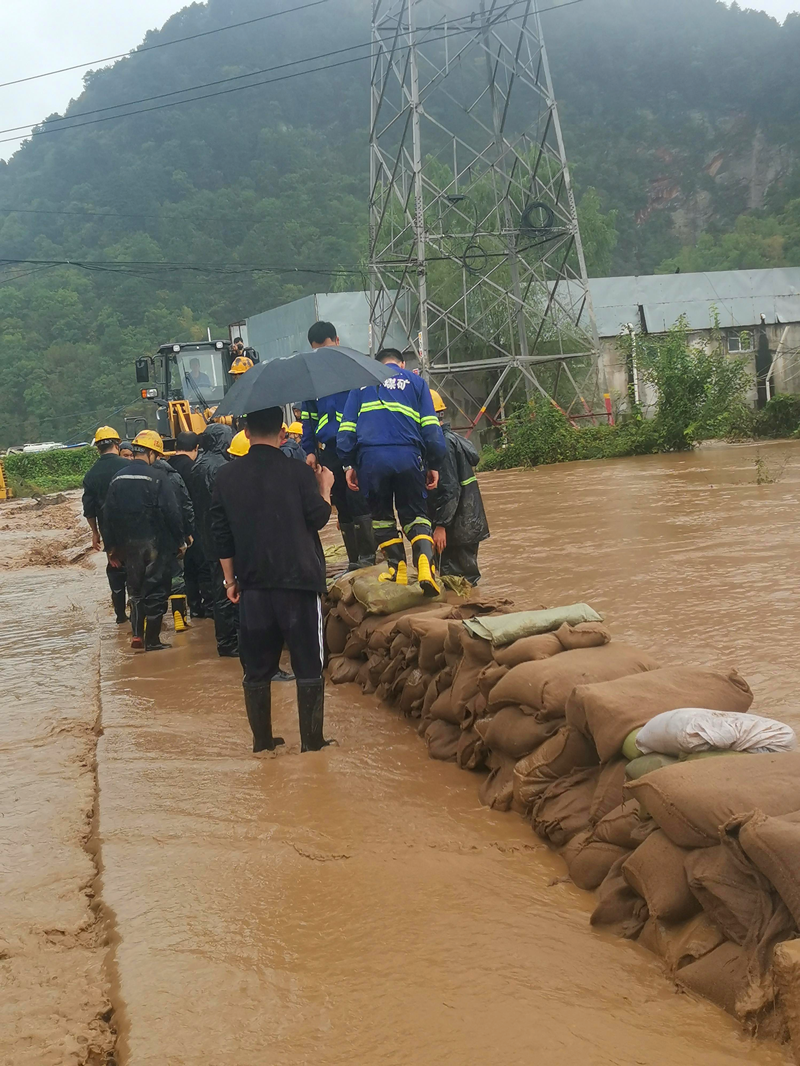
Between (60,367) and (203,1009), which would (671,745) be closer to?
(203,1009)

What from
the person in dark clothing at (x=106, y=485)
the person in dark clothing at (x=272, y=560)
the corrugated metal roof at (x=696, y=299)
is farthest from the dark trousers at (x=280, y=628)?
the corrugated metal roof at (x=696, y=299)

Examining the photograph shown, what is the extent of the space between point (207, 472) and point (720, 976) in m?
5.45

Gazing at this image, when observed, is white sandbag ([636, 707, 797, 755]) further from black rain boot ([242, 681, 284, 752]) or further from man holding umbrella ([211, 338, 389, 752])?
black rain boot ([242, 681, 284, 752])

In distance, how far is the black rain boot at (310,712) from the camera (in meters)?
4.66

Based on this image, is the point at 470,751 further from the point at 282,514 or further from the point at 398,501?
the point at 398,501

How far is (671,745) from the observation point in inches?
122

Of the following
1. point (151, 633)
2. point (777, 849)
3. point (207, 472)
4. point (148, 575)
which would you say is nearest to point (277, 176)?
point (148, 575)

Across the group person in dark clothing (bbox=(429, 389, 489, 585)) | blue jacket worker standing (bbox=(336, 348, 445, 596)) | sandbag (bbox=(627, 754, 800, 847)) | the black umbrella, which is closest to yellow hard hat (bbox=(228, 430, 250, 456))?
blue jacket worker standing (bbox=(336, 348, 445, 596))

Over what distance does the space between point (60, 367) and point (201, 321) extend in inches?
380

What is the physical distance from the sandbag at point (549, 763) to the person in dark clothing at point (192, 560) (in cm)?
483

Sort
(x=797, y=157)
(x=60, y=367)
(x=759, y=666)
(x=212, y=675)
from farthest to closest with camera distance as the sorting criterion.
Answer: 1. (x=797, y=157)
2. (x=60, y=367)
3. (x=212, y=675)
4. (x=759, y=666)

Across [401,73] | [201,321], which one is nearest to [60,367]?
[201,321]

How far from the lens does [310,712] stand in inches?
184

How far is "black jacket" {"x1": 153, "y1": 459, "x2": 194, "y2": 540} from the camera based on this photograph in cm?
815
